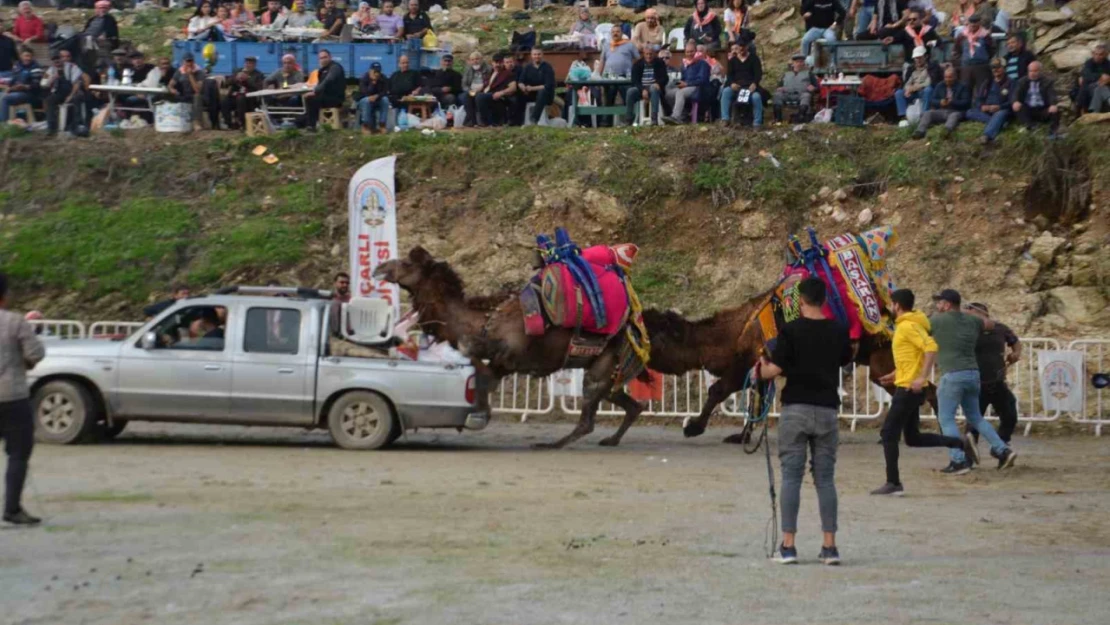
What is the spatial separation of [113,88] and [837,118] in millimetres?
12990

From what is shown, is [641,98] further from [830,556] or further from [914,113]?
[830,556]

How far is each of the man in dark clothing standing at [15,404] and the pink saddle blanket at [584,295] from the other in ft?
23.3

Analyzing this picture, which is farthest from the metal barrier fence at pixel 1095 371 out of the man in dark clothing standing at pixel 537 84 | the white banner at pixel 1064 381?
the man in dark clothing standing at pixel 537 84

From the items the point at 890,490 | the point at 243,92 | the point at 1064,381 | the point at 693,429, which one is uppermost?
the point at 243,92

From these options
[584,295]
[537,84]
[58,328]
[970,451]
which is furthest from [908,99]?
[58,328]

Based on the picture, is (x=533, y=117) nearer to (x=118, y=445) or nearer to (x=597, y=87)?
(x=597, y=87)

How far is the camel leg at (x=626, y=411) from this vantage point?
18.7 meters

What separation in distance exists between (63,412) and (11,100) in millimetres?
13491

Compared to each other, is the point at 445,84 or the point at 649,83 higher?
the point at 445,84

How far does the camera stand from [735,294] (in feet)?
79.0

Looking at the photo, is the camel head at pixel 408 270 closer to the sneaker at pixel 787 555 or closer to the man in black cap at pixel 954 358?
the man in black cap at pixel 954 358

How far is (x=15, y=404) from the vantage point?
1159 centimetres

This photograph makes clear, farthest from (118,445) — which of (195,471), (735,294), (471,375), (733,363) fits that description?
(735,294)

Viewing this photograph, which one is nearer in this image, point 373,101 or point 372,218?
point 372,218
